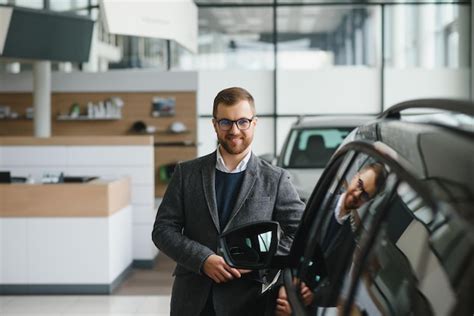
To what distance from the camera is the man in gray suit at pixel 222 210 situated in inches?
109

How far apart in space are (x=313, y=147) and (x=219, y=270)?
240 inches

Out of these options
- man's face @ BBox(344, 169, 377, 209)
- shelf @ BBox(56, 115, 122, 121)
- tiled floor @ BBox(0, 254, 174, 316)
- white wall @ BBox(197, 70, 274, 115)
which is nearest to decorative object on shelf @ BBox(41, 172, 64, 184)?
tiled floor @ BBox(0, 254, 174, 316)

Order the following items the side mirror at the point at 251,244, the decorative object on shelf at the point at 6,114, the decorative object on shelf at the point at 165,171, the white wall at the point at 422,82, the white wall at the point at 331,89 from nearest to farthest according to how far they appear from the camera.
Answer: the side mirror at the point at 251,244 → the decorative object on shelf at the point at 165,171 → the decorative object on shelf at the point at 6,114 → the white wall at the point at 422,82 → the white wall at the point at 331,89

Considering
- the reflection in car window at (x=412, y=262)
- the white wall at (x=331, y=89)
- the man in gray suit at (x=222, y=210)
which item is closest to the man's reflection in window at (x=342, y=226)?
the reflection in car window at (x=412, y=262)

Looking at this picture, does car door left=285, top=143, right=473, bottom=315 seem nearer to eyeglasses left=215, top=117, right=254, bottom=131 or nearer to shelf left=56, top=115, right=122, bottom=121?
eyeglasses left=215, top=117, right=254, bottom=131

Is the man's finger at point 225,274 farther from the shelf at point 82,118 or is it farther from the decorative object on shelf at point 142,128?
the shelf at point 82,118

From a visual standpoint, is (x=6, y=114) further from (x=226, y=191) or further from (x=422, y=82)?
(x=226, y=191)

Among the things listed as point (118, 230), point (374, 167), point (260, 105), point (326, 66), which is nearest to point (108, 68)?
point (260, 105)

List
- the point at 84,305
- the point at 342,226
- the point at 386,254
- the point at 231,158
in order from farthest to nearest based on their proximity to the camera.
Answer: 1. the point at 84,305
2. the point at 231,158
3. the point at 342,226
4. the point at 386,254

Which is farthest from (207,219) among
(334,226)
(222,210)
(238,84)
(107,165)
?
(238,84)

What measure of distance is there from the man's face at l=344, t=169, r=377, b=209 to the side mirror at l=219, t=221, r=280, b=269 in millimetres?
441

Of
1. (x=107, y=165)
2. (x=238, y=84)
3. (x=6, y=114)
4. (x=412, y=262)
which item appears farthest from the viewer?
(x=238, y=84)

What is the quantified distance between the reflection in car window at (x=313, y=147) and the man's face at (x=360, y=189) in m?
6.45

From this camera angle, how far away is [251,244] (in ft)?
8.03
